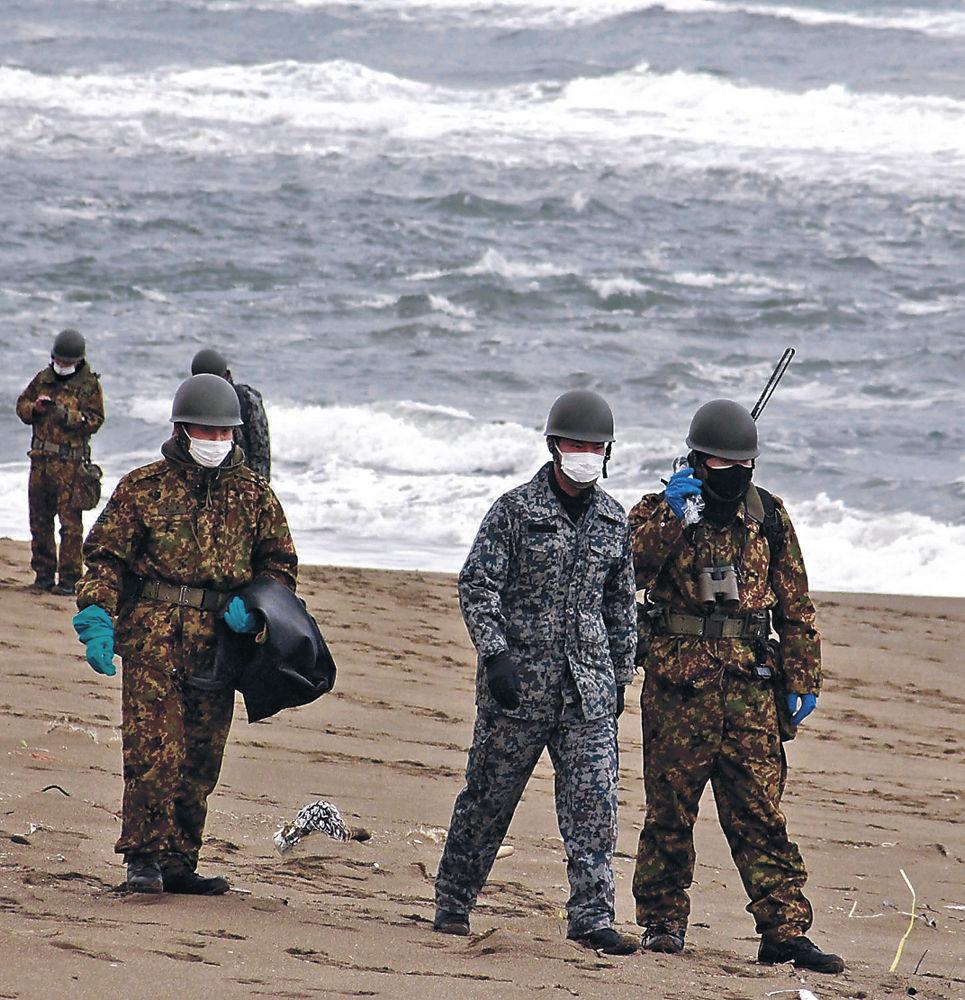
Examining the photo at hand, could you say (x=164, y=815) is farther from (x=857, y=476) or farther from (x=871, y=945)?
(x=857, y=476)

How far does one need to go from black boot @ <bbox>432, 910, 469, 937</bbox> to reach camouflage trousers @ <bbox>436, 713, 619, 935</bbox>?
20mm

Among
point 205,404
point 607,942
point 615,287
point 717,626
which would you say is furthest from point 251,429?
point 615,287

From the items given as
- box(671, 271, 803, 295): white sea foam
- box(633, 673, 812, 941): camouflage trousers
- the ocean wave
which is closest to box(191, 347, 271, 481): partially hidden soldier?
box(633, 673, 812, 941): camouflage trousers

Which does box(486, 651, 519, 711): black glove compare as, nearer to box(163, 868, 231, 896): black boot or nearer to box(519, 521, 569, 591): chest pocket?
box(519, 521, 569, 591): chest pocket

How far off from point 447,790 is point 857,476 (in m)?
10.7

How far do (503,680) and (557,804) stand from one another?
50 cm

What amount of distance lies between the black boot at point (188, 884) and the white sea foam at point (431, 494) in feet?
28.6

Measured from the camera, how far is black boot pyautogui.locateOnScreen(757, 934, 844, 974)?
5883 mm

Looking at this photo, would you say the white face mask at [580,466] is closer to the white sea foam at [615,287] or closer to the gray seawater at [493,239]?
the gray seawater at [493,239]

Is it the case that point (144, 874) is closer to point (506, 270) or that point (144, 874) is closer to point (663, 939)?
point (663, 939)

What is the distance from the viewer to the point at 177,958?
514 centimetres

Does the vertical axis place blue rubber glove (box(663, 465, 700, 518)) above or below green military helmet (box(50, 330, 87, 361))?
below

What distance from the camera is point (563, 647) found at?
5766mm

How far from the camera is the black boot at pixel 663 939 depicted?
19.7 ft
